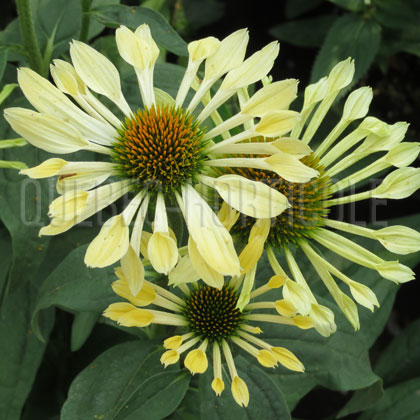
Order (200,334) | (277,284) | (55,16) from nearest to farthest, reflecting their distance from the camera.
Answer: (277,284) → (200,334) → (55,16)

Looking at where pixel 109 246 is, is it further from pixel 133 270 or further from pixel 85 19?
pixel 85 19

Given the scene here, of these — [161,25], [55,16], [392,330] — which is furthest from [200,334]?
[392,330]

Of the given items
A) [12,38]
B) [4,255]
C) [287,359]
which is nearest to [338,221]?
[287,359]

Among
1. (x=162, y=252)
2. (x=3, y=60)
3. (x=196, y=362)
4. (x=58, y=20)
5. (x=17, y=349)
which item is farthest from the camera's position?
(x=58, y=20)

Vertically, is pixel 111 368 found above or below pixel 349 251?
below

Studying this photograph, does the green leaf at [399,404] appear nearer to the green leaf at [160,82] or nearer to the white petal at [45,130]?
the green leaf at [160,82]

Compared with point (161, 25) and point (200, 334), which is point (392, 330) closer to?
point (200, 334)
